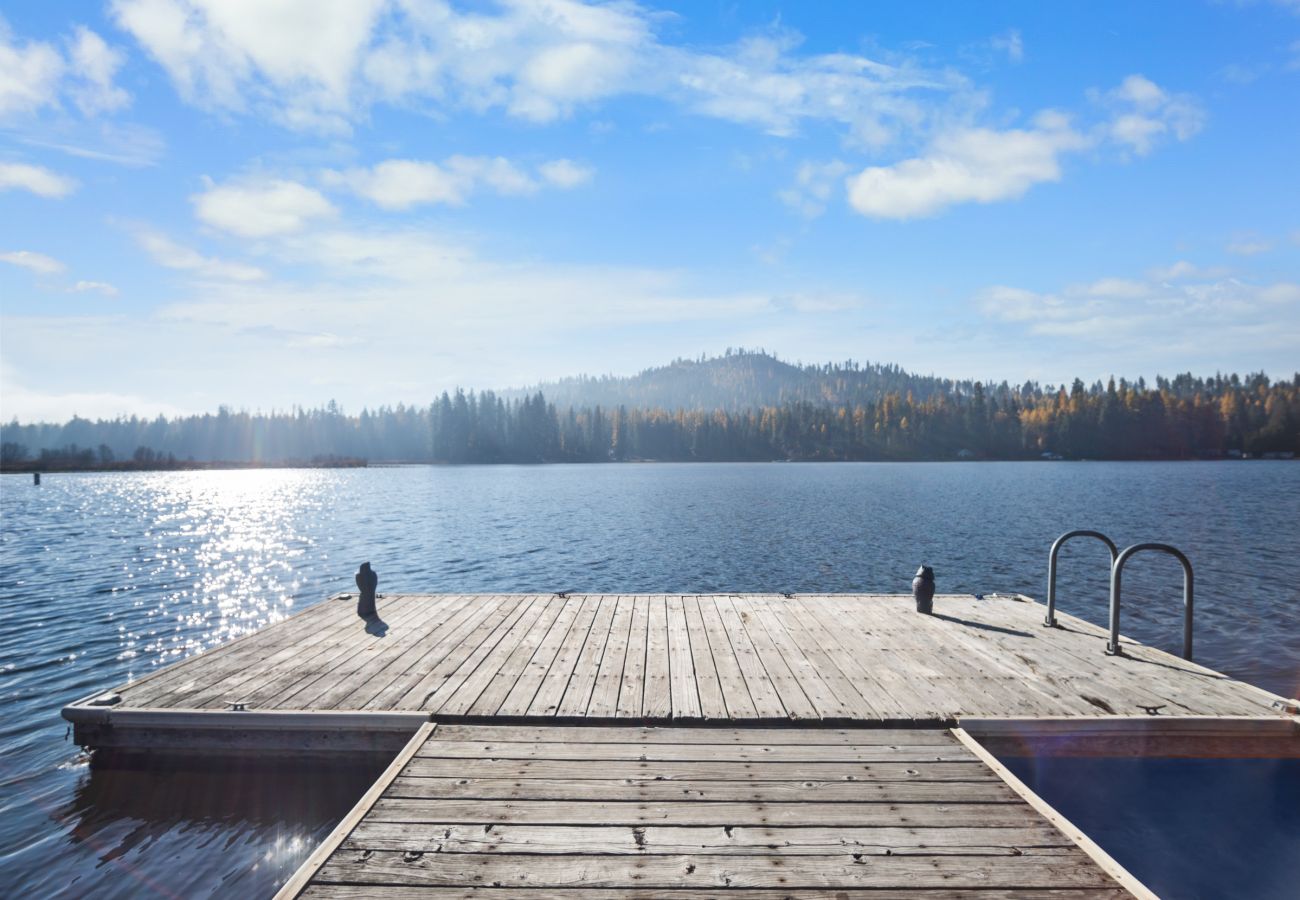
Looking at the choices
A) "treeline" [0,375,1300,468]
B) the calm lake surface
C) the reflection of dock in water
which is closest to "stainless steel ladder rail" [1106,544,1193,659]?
the reflection of dock in water

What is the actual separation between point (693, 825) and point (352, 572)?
2236 centimetres

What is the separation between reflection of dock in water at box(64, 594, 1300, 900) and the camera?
13.8 feet

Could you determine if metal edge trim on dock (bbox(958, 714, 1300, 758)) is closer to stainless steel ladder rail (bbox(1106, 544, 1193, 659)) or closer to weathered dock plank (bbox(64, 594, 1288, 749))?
weathered dock plank (bbox(64, 594, 1288, 749))

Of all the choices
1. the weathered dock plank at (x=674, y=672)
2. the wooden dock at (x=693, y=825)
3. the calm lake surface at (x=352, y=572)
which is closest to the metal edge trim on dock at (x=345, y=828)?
the wooden dock at (x=693, y=825)

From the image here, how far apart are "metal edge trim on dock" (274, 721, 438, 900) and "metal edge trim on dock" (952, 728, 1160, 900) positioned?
16.1ft

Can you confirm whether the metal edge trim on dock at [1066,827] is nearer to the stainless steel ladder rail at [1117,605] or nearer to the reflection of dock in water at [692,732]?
the reflection of dock in water at [692,732]

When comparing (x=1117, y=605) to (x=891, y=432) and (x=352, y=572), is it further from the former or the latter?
(x=891, y=432)

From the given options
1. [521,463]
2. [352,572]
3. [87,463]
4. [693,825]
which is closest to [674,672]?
[693,825]

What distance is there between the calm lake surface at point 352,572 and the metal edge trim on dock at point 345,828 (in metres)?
1.77

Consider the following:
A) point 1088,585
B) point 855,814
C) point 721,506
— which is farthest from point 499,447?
point 855,814

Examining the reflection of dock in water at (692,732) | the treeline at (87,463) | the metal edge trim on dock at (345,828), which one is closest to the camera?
the metal edge trim on dock at (345,828)

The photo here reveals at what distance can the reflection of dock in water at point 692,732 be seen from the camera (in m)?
4.20

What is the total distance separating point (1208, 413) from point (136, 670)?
189 metres

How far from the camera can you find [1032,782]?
758cm
